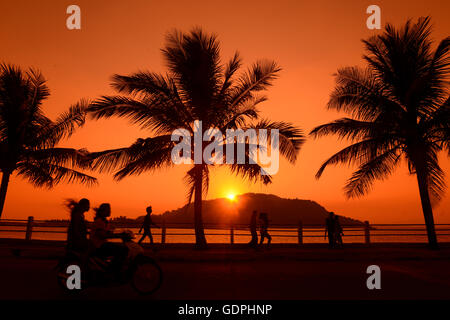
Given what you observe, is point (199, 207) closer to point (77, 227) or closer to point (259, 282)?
point (259, 282)

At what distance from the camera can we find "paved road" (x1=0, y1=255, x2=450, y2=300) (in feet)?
21.4

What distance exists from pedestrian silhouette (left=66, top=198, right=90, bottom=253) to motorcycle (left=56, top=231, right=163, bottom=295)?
14 cm

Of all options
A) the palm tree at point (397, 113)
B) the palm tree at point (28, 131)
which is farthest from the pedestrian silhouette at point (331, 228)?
the palm tree at point (28, 131)

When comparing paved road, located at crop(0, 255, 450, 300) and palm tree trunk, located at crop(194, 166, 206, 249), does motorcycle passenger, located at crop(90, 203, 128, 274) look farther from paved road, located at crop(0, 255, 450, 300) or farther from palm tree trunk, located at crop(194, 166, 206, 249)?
palm tree trunk, located at crop(194, 166, 206, 249)

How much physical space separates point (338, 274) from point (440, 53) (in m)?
9.86

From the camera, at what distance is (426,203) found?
15180mm

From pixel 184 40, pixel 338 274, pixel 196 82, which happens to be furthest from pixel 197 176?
pixel 338 274

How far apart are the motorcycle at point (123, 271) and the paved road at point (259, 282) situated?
23 cm

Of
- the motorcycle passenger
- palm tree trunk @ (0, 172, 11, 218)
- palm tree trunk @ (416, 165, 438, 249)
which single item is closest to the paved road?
the motorcycle passenger

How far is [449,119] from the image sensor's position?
1401 cm

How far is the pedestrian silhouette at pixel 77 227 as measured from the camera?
21.7ft

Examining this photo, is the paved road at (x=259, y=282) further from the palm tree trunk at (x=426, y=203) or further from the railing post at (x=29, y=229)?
the railing post at (x=29, y=229)
